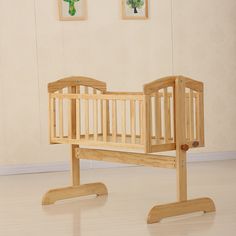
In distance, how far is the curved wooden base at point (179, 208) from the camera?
A: 3.43m

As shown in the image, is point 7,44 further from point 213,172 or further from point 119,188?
point 213,172

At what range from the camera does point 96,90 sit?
4348 mm

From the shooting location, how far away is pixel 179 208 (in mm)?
3547

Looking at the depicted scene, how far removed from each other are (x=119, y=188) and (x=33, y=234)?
134 cm

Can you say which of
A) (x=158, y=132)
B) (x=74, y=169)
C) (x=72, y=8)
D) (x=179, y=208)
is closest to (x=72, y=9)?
(x=72, y=8)

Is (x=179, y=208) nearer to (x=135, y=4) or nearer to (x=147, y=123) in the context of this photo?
(x=147, y=123)

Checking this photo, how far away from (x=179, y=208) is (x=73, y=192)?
0.82m

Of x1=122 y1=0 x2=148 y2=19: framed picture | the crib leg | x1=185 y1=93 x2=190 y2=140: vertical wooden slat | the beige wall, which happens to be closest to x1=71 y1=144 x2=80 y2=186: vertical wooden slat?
the crib leg

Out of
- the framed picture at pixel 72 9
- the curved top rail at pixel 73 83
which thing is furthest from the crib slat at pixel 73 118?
the framed picture at pixel 72 9

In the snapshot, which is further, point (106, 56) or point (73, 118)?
point (106, 56)

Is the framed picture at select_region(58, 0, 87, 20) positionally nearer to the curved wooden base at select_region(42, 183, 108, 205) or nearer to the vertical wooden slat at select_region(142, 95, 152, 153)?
the curved wooden base at select_region(42, 183, 108, 205)

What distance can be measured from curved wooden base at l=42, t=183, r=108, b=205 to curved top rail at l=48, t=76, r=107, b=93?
0.61 metres

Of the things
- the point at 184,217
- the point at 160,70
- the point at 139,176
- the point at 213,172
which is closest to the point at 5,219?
the point at 184,217

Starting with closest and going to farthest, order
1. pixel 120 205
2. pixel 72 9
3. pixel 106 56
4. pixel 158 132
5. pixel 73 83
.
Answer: pixel 158 132 < pixel 120 205 < pixel 73 83 < pixel 72 9 < pixel 106 56
